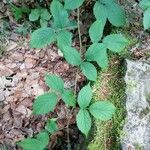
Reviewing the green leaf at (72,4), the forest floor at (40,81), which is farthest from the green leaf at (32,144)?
the green leaf at (72,4)

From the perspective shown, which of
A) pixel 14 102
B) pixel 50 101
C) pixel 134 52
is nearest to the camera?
pixel 50 101

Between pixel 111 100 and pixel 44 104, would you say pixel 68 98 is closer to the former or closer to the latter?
pixel 44 104

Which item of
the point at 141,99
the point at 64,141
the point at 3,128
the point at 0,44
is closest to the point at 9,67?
the point at 0,44

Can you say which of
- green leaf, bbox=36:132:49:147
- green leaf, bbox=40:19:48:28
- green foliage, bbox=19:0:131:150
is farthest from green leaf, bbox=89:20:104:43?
green leaf, bbox=40:19:48:28

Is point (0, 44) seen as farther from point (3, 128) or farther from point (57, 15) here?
point (57, 15)

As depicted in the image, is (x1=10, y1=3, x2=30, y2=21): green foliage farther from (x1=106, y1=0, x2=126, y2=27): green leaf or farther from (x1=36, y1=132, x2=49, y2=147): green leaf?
(x1=36, y1=132, x2=49, y2=147): green leaf

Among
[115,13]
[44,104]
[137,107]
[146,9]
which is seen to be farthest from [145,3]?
[44,104]
